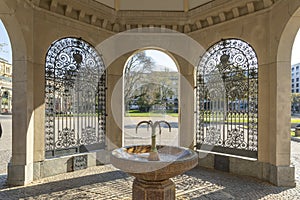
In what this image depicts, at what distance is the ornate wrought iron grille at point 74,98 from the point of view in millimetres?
5883

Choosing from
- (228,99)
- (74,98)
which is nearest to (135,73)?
(74,98)

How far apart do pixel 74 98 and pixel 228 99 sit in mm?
4444

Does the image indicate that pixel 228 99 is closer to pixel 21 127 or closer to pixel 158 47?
pixel 158 47

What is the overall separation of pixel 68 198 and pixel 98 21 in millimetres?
4892

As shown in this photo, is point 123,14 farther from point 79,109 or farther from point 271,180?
point 271,180

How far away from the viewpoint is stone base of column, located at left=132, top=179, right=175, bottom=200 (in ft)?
11.0

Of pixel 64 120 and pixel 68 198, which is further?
pixel 64 120

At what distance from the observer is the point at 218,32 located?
6.43m

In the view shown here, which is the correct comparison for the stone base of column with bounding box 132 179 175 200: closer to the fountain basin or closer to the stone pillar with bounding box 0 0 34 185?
the fountain basin

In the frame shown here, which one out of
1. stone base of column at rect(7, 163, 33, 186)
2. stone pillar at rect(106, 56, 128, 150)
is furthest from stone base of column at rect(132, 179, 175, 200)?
stone pillar at rect(106, 56, 128, 150)

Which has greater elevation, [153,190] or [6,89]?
[6,89]

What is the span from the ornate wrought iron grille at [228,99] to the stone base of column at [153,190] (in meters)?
3.44

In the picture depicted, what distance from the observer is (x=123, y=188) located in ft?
16.1

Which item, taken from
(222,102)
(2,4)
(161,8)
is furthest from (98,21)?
(222,102)
